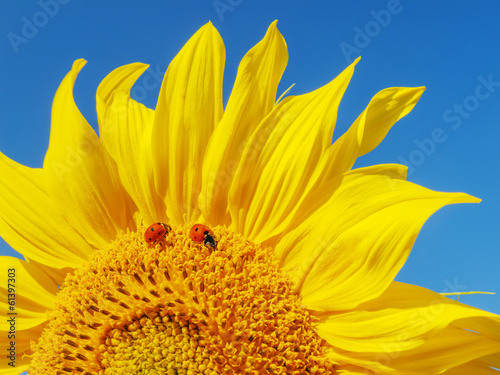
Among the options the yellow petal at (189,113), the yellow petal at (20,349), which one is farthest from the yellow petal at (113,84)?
the yellow petal at (20,349)

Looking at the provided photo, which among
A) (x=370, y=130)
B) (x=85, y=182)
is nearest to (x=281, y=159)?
(x=370, y=130)

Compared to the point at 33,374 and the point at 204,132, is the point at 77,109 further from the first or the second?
the point at 33,374

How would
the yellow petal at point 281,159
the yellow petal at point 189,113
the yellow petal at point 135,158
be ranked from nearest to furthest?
the yellow petal at point 281,159, the yellow petal at point 189,113, the yellow petal at point 135,158

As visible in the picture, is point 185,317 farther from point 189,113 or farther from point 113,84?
point 113,84

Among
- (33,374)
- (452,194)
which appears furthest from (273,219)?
(33,374)

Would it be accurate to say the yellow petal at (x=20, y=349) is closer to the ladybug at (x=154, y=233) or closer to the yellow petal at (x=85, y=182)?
the yellow petal at (x=85, y=182)

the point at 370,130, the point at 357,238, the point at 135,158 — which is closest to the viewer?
the point at 357,238
